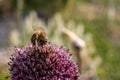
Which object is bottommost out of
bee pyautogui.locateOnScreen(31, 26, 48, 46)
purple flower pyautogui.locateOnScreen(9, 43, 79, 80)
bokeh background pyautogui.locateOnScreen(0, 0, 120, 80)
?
purple flower pyautogui.locateOnScreen(9, 43, 79, 80)

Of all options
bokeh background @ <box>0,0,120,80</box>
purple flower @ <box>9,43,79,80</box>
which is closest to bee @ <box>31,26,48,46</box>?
purple flower @ <box>9,43,79,80</box>

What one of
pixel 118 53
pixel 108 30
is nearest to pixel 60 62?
pixel 118 53

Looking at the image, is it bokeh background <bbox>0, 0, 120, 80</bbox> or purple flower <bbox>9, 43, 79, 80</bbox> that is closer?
purple flower <bbox>9, 43, 79, 80</bbox>

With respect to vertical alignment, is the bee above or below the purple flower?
above

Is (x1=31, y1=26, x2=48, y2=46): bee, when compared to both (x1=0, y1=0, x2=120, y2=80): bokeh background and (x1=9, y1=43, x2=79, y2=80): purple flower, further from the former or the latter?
(x1=0, y1=0, x2=120, y2=80): bokeh background

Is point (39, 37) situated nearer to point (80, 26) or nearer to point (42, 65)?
point (42, 65)

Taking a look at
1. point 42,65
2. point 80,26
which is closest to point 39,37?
point 42,65

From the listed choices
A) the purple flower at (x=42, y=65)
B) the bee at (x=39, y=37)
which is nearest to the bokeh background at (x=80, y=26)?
the purple flower at (x=42, y=65)
